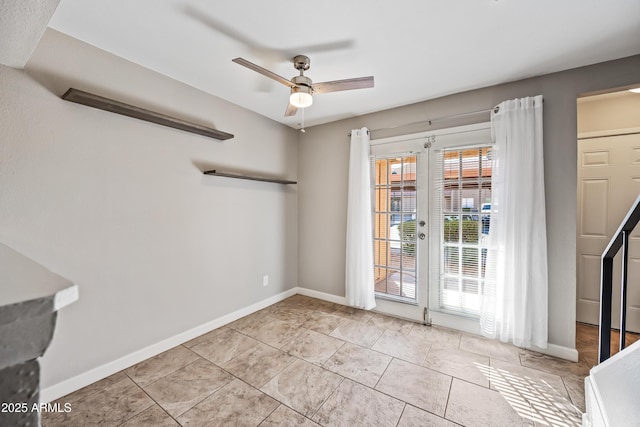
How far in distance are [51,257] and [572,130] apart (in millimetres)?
4138

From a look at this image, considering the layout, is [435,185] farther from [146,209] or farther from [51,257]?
[51,257]

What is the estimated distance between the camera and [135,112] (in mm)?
2061

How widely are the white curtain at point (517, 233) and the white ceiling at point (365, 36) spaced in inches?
19.4

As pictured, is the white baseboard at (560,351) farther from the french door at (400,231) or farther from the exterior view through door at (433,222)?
the french door at (400,231)

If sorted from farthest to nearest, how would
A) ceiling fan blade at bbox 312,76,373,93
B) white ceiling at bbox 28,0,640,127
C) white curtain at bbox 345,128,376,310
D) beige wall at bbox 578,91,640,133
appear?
white curtain at bbox 345,128,376,310, beige wall at bbox 578,91,640,133, ceiling fan blade at bbox 312,76,373,93, white ceiling at bbox 28,0,640,127

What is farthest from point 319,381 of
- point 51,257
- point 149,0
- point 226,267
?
point 149,0

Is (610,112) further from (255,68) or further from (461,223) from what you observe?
(255,68)

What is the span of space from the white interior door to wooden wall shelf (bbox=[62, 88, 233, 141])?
400cm

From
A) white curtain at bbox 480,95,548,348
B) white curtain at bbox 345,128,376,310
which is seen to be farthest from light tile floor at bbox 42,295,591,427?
white curtain at bbox 345,128,376,310

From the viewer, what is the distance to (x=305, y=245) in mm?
3891

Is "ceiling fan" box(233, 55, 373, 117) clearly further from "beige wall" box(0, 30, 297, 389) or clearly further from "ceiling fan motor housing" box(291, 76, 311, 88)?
"beige wall" box(0, 30, 297, 389)

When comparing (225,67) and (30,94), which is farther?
(225,67)

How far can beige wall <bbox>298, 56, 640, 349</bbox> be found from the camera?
2225 millimetres

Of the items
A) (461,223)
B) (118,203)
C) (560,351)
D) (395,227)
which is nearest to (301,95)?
(118,203)
